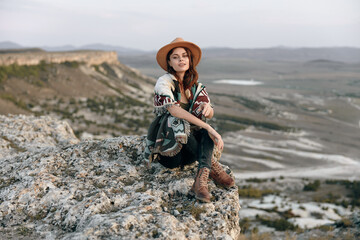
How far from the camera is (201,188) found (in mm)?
4055

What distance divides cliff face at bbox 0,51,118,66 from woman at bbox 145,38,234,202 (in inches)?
1608

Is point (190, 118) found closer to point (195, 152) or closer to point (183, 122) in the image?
point (183, 122)

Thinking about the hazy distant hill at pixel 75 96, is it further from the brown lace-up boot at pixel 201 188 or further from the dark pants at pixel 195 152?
the brown lace-up boot at pixel 201 188

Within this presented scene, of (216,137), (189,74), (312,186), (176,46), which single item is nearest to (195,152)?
(216,137)

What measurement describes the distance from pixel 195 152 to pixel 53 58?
159ft

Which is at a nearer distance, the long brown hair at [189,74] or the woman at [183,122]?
the woman at [183,122]

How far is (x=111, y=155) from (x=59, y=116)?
94.8 ft

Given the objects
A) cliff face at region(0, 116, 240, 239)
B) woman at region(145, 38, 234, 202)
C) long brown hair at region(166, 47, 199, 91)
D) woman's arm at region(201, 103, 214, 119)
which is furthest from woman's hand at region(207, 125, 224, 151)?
long brown hair at region(166, 47, 199, 91)

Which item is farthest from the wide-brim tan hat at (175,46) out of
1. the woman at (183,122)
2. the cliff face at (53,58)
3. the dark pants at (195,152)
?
the cliff face at (53,58)

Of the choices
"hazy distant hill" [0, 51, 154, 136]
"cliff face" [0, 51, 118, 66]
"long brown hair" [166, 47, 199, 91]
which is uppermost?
"cliff face" [0, 51, 118, 66]

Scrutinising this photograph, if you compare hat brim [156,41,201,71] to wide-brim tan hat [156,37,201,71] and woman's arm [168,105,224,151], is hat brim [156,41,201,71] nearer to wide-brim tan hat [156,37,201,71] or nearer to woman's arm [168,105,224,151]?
wide-brim tan hat [156,37,201,71]

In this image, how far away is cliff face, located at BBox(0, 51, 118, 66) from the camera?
39638 millimetres

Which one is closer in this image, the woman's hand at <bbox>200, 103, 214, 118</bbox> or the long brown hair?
the woman's hand at <bbox>200, 103, 214, 118</bbox>

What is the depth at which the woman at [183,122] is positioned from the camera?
421 cm
